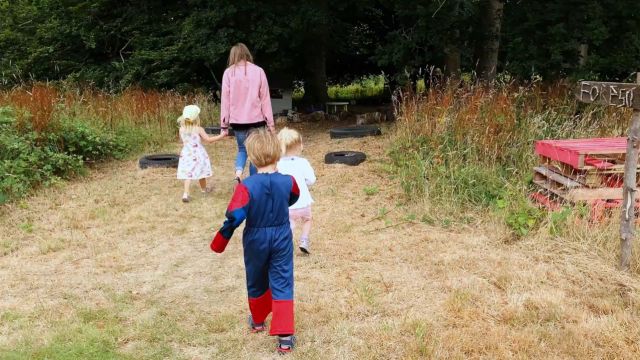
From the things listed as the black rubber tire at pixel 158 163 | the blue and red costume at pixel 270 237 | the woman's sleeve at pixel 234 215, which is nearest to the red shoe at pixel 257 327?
the blue and red costume at pixel 270 237

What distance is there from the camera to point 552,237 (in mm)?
4906

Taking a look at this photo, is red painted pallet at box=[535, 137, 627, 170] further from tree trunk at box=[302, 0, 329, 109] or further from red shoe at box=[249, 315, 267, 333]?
tree trunk at box=[302, 0, 329, 109]

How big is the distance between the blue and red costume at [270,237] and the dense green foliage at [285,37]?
749cm

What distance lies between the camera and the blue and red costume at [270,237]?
3404 millimetres

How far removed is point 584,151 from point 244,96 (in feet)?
11.4

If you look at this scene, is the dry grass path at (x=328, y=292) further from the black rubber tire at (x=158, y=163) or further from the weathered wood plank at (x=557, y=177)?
the black rubber tire at (x=158, y=163)

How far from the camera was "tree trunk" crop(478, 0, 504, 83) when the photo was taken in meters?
11.9

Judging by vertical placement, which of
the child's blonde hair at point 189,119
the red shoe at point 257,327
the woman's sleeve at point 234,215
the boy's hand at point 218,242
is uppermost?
the child's blonde hair at point 189,119

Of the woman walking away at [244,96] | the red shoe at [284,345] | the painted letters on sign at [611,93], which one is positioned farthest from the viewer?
the woman walking away at [244,96]

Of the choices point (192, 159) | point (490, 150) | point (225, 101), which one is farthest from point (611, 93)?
point (192, 159)

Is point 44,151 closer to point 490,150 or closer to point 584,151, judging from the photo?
point 490,150

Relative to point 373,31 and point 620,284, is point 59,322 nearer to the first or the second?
point 620,284

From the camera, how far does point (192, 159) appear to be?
703 cm

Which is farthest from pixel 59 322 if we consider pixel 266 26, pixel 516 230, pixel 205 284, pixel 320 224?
pixel 266 26
